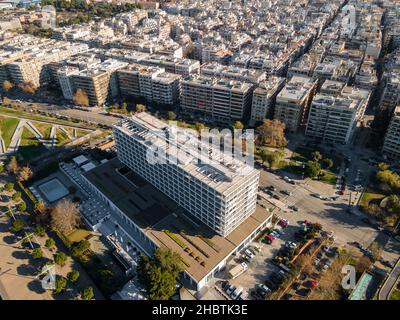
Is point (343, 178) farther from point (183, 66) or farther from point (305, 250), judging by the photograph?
point (183, 66)

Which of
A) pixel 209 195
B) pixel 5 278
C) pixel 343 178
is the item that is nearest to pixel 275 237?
pixel 209 195

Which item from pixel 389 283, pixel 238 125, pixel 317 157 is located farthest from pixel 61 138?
pixel 389 283

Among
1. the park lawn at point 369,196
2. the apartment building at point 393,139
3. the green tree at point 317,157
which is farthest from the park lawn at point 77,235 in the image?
the apartment building at point 393,139

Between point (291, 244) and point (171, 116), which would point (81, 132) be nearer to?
point (171, 116)

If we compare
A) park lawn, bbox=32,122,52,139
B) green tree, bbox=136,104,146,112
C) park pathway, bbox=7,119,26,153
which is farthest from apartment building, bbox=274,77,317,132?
park pathway, bbox=7,119,26,153

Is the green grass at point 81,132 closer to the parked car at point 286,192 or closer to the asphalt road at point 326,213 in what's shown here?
the asphalt road at point 326,213

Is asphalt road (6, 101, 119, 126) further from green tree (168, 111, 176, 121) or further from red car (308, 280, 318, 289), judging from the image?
red car (308, 280, 318, 289)
